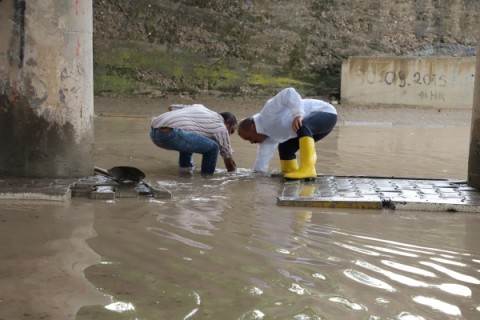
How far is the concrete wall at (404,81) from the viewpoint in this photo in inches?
711

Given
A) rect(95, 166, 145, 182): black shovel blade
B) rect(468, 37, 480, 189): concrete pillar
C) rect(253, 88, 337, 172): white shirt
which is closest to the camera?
rect(95, 166, 145, 182): black shovel blade

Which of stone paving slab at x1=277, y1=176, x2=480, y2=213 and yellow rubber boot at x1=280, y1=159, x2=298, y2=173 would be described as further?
yellow rubber boot at x1=280, y1=159, x2=298, y2=173

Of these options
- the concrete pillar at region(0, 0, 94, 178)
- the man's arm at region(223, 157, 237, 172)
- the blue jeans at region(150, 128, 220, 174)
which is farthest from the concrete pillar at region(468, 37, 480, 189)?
the concrete pillar at region(0, 0, 94, 178)

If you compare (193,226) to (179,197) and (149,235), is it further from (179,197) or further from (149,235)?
(179,197)

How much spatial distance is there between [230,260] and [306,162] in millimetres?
3124

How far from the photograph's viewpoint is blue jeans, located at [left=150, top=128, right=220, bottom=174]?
21.1 ft

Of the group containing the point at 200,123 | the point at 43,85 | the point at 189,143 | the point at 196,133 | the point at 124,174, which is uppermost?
the point at 43,85

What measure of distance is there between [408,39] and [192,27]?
752 cm

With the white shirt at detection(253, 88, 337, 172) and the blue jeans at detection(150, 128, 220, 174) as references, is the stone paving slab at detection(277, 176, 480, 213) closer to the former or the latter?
the white shirt at detection(253, 88, 337, 172)

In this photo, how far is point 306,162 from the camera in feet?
20.4

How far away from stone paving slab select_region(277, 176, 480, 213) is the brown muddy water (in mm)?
135

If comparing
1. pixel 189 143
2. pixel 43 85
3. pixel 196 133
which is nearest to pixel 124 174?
pixel 43 85

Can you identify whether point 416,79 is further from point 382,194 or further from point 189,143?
point 382,194

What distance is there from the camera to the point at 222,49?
1991 cm
